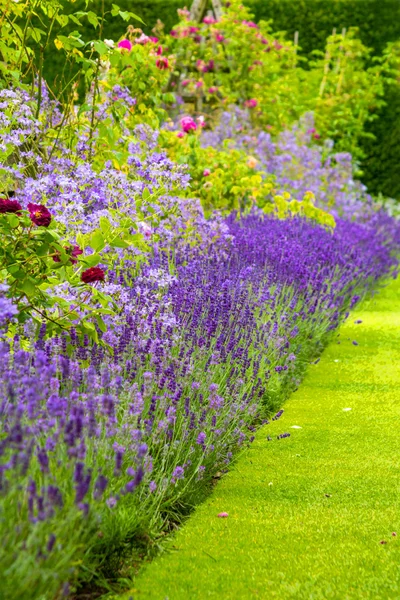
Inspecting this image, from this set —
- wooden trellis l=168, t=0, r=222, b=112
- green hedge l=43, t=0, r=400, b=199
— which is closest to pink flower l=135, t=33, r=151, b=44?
wooden trellis l=168, t=0, r=222, b=112

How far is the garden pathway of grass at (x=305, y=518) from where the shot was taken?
2.62 meters

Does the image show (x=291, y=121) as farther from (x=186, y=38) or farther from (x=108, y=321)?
(x=108, y=321)

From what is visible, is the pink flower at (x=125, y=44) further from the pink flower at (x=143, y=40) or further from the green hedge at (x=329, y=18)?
the green hedge at (x=329, y=18)

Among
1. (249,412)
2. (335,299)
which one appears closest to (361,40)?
(335,299)

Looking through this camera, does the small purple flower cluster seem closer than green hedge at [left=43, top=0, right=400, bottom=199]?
Yes

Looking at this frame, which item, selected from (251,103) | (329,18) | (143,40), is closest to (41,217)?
(143,40)

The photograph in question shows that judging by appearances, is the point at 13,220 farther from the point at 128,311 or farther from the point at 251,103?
the point at 251,103

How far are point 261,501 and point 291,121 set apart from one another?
935cm

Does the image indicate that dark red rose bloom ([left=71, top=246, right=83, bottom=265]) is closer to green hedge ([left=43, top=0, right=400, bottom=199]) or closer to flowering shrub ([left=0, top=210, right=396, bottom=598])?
flowering shrub ([left=0, top=210, right=396, bottom=598])

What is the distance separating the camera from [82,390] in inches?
129

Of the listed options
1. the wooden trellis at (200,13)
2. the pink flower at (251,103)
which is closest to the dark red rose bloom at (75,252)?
the wooden trellis at (200,13)

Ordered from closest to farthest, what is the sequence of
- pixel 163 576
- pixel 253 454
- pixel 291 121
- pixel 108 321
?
1. pixel 163 576
2. pixel 108 321
3. pixel 253 454
4. pixel 291 121

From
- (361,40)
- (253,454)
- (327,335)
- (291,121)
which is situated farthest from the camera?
(361,40)

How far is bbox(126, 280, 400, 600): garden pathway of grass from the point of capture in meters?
2.62
